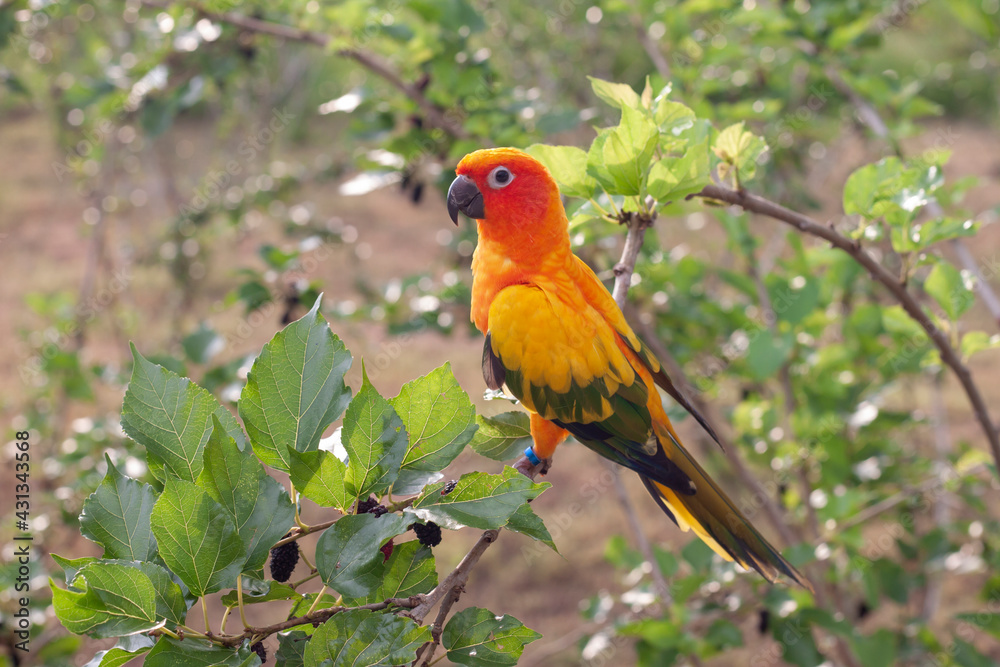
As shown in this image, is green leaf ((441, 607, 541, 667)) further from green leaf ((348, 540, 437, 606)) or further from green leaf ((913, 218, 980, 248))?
green leaf ((913, 218, 980, 248))

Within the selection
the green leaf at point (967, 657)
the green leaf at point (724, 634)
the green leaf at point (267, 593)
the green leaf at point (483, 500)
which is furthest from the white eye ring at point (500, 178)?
the green leaf at point (967, 657)

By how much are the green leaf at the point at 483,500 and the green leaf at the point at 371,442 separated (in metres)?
0.05

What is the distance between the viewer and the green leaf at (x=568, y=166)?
888mm

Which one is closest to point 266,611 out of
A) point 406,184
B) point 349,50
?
point 406,184

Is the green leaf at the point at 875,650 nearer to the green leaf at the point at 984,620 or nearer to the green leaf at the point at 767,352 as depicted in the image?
the green leaf at the point at 984,620

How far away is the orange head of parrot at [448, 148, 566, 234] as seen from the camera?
96cm

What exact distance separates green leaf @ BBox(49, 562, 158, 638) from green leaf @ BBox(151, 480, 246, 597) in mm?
30

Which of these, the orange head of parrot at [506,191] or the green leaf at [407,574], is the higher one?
the orange head of parrot at [506,191]

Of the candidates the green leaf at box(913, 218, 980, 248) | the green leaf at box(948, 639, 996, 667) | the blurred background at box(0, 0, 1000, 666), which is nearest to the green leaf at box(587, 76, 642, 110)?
the blurred background at box(0, 0, 1000, 666)

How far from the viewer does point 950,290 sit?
1.07 meters

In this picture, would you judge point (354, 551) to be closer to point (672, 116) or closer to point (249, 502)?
point (249, 502)

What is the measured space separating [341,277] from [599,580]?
10.1 feet

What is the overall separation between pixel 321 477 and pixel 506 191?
52 centimetres

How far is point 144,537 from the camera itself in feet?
1.98
